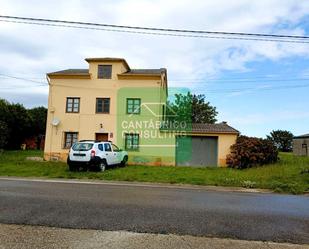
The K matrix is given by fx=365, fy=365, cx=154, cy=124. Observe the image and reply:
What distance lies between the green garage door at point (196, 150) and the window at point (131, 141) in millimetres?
3025

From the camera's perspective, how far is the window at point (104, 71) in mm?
27531

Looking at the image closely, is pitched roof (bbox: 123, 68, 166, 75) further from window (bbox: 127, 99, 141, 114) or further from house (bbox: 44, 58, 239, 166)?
window (bbox: 127, 99, 141, 114)

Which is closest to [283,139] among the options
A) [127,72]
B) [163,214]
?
[127,72]

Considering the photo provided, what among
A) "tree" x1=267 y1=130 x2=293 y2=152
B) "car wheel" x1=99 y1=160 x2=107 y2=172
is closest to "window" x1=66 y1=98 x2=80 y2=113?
"car wheel" x1=99 y1=160 x2=107 y2=172

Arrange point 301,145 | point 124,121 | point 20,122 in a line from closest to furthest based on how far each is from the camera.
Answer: point 124,121, point 301,145, point 20,122

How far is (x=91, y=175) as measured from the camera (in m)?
18.2

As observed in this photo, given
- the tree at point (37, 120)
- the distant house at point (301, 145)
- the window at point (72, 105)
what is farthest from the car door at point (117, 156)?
the tree at point (37, 120)

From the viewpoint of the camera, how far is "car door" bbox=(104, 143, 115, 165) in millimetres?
21030

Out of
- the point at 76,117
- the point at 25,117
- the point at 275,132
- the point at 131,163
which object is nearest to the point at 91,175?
the point at 131,163

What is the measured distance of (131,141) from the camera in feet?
88.8

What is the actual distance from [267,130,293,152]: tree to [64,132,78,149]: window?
50108 mm

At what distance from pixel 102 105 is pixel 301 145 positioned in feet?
84.8

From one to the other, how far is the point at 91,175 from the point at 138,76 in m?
10.9

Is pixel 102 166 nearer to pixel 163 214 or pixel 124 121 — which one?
pixel 124 121
